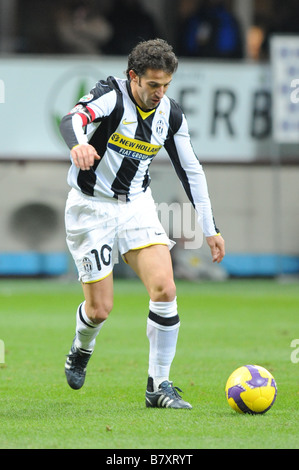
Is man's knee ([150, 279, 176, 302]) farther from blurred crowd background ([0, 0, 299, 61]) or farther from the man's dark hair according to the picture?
blurred crowd background ([0, 0, 299, 61])

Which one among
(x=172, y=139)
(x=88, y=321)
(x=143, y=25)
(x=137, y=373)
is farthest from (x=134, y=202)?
(x=143, y=25)

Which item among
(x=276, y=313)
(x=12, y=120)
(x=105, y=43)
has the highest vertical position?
(x=105, y=43)

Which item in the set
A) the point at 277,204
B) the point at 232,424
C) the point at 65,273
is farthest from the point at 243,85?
the point at 232,424

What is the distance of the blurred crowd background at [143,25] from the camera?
17.2 m

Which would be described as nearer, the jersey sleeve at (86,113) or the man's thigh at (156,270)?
the jersey sleeve at (86,113)

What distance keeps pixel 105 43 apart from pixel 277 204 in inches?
177

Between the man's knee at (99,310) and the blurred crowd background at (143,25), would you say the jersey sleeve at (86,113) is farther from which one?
the blurred crowd background at (143,25)

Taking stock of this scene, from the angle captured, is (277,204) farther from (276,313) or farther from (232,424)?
(232,424)

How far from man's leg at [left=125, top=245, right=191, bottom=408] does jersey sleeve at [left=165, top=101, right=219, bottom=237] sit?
417 mm

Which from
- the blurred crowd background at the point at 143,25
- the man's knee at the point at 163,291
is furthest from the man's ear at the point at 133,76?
the blurred crowd background at the point at 143,25

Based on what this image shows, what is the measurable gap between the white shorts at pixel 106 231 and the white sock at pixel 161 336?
1.41 ft

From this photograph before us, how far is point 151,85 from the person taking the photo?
571 cm

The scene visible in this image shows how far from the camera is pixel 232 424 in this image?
512 cm

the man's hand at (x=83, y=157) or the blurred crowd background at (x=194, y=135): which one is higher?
the man's hand at (x=83, y=157)
